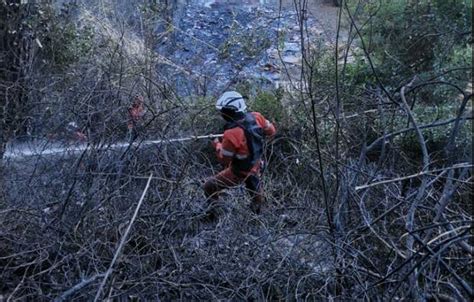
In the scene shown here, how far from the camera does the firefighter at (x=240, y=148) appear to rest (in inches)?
187

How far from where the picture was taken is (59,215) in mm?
3738

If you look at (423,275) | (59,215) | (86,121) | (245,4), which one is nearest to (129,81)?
(86,121)

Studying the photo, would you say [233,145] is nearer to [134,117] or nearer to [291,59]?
[134,117]

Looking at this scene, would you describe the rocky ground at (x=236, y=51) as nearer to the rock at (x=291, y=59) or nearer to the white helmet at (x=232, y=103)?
the rock at (x=291, y=59)

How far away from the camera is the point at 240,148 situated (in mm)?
4785

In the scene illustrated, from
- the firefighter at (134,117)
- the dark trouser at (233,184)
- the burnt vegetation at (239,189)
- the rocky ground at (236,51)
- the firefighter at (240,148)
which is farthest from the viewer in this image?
the rocky ground at (236,51)

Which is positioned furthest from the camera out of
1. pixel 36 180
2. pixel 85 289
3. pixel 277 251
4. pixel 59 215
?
pixel 36 180

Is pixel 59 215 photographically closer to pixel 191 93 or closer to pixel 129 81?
pixel 129 81

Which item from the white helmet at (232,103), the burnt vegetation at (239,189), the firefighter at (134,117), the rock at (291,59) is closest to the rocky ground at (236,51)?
the rock at (291,59)

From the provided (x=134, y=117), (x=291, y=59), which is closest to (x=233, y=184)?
(x=134, y=117)

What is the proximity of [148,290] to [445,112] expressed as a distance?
9.87 feet

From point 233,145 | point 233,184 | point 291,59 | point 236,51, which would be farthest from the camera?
point 291,59

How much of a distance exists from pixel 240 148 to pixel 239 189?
0.97 ft

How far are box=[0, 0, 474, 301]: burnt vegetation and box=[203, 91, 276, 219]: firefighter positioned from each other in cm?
16
